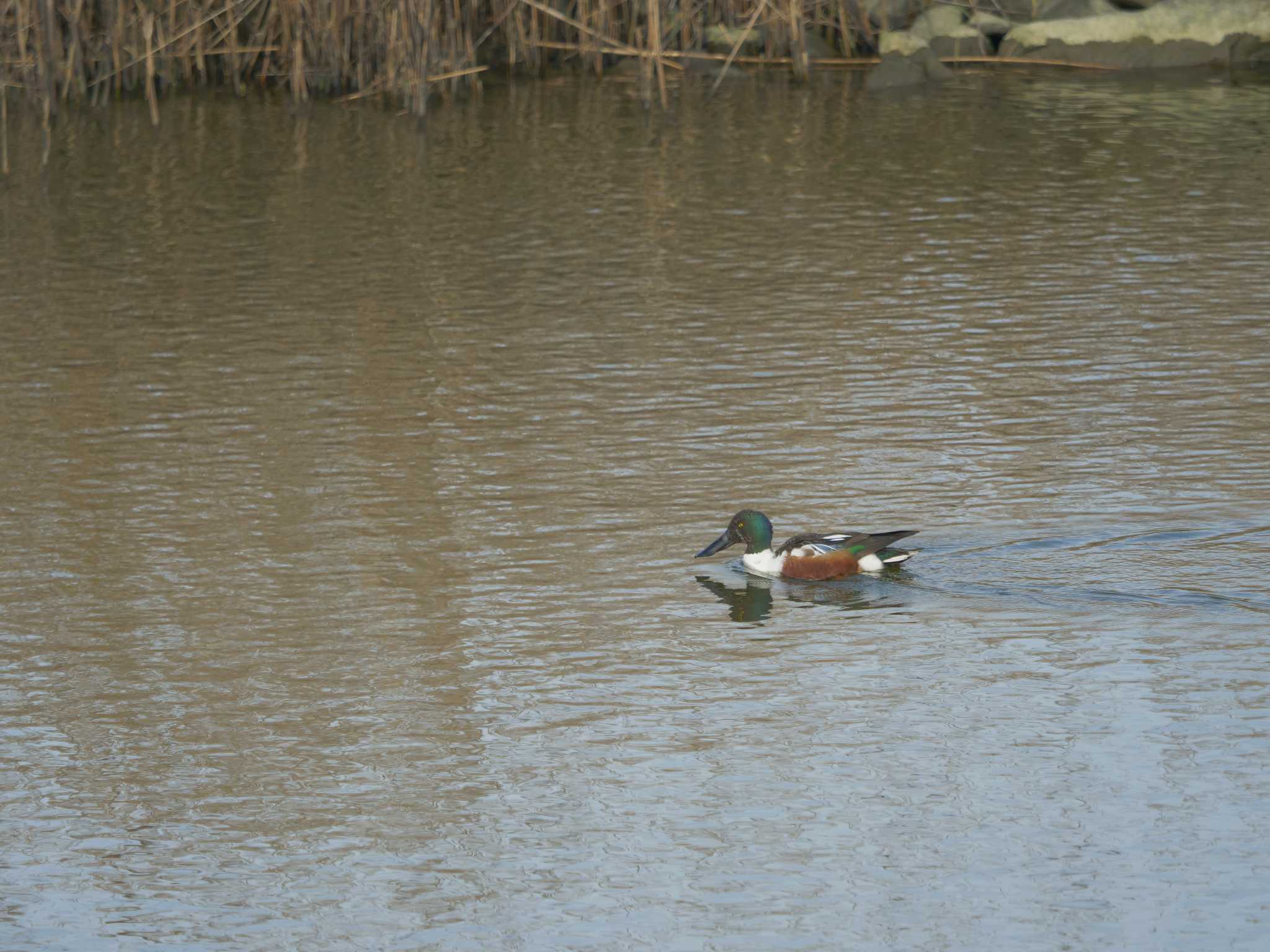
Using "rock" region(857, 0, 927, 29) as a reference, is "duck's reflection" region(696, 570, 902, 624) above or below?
below

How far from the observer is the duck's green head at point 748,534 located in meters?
9.34

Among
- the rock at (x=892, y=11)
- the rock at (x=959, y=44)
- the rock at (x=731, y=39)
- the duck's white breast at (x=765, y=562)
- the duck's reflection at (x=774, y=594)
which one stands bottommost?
the duck's reflection at (x=774, y=594)

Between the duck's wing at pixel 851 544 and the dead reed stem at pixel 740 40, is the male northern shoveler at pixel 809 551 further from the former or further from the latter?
the dead reed stem at pixel 740 40

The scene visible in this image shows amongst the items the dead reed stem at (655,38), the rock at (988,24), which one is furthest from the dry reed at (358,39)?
the rock at (988,24)

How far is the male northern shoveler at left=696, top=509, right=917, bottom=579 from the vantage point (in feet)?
30.1

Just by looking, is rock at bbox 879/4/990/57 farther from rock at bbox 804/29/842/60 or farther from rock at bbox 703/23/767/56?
rock at bbox 703/23/767/56

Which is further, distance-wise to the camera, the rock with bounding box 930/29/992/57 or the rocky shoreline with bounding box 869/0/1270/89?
the rock with bounding box 930/29/992/57

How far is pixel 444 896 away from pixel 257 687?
6.66ft

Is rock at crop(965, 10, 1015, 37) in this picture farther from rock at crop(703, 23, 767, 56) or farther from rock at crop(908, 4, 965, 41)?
rock at crop(703, 23, 767, 56)

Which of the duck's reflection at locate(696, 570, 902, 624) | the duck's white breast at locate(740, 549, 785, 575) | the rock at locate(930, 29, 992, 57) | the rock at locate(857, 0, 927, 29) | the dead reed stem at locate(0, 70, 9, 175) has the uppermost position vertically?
the rock at locate(857, 0, 927, 29)

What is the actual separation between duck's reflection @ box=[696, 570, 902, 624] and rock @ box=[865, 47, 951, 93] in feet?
46.5

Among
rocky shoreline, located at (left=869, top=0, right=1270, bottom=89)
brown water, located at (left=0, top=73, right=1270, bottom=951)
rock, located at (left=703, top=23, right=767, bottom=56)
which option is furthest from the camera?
rock, located at (left=703, top=23, right=767, bottom=56)

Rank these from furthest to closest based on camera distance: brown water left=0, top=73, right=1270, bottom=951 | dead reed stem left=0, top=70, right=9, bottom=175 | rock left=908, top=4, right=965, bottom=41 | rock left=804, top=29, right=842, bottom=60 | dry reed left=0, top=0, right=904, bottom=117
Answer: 1. rock left=804, top=29, right=842, bottom=60
2. rock left=908, top=4, right=965, bottom=41
3. dry reed left=0, top=0, right=904, bottom=117
4. dead reed stem left=0, top=70, right=9, bottom=175
5. brown water left=0, top=73, right=1270, bottom=951

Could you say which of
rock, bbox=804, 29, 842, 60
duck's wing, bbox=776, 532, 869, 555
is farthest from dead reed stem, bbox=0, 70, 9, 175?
duck's wing, bbox=776, 532, 869, 555
